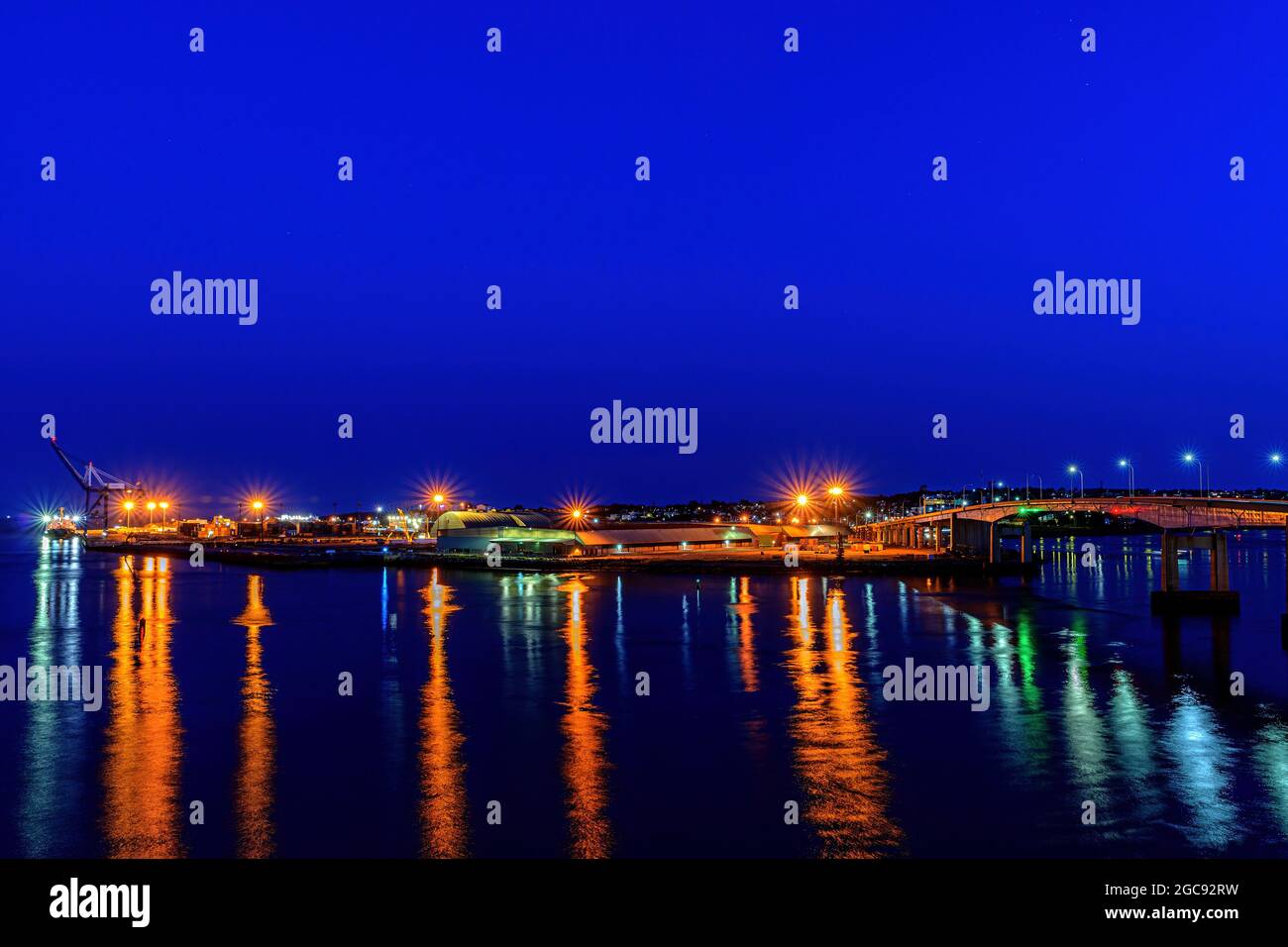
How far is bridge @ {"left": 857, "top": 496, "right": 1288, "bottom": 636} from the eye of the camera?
56.9 metres

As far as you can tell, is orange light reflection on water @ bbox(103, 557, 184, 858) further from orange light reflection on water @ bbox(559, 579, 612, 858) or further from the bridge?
the bridge

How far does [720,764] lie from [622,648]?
66.7ft

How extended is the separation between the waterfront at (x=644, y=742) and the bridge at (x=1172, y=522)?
4004mm

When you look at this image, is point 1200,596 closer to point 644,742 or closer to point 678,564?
point 644,742

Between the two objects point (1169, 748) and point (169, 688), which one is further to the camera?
point (169, 688)

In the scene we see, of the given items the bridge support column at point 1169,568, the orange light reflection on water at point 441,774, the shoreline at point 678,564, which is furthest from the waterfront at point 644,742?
the shoreline at point 678,564

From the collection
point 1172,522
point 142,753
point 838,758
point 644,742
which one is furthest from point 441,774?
point 1172,522

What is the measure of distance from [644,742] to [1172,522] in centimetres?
5689

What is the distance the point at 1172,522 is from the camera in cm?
6944
